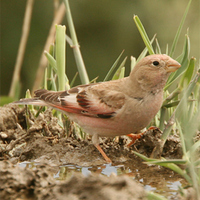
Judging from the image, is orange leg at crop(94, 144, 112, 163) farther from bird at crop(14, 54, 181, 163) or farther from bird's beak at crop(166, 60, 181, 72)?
bird's beak at crop(166, 60, 181, 72)

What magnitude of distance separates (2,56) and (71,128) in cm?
484

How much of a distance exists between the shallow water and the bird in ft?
0.57

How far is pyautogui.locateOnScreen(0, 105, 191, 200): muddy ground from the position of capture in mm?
2289

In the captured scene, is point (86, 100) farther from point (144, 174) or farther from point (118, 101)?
point (144, 174)

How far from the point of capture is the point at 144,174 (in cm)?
312

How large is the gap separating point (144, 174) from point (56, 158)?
74 centimetres

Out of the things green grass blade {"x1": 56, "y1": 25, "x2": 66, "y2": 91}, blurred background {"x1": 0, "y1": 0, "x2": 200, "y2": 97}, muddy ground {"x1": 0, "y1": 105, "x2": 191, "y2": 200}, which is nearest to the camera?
muddy ground {"x1": 0, "y1": 105, "x2": 191, "y2": 200}

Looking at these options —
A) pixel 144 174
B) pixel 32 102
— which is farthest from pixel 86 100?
pixel 144 174

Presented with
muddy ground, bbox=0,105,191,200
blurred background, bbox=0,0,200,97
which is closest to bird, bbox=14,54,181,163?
muddy ground, bbox=0,105,191,200

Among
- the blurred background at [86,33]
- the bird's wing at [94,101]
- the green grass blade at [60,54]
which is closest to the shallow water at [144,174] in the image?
the bird's wing at [94,101]

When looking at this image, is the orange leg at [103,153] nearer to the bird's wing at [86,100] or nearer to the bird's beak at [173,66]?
the bird's wing at [86,100]

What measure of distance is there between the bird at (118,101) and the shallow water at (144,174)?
0.17m

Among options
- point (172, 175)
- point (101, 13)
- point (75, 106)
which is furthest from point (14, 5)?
point (172, 175)

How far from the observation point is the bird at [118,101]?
3.65 metres
